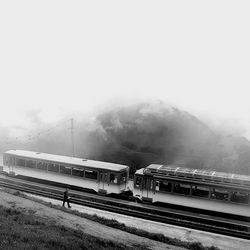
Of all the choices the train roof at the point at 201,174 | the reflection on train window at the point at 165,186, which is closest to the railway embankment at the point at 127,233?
the reflection on train window at the point at 165,186

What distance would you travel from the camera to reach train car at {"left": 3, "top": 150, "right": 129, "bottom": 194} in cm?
2066

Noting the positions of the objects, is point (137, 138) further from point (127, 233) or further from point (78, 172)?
point (127, 233)

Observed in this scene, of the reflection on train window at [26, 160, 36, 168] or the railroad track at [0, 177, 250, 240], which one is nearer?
the railroad track at [0, 177, 250, 240]

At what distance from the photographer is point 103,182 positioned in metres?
20.9

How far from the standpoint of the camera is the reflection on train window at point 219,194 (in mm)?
17266

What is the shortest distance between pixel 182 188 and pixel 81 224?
21.6 feet

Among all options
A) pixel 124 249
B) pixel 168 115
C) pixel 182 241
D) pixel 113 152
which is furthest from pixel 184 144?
pixel 124 249

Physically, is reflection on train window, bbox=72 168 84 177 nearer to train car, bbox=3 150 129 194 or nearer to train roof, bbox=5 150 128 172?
train car, bbox=3 150 129 194

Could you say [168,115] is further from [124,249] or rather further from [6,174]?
[124,249]

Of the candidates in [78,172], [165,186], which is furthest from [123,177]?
[165,186]

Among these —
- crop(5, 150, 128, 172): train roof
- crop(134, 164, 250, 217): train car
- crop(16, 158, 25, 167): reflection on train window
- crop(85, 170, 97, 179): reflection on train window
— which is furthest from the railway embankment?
crop(16, 158, 25, 167): reflection on train window

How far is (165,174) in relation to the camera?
1891cm

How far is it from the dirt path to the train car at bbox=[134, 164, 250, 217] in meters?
4.87

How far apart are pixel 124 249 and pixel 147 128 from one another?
26940mm
